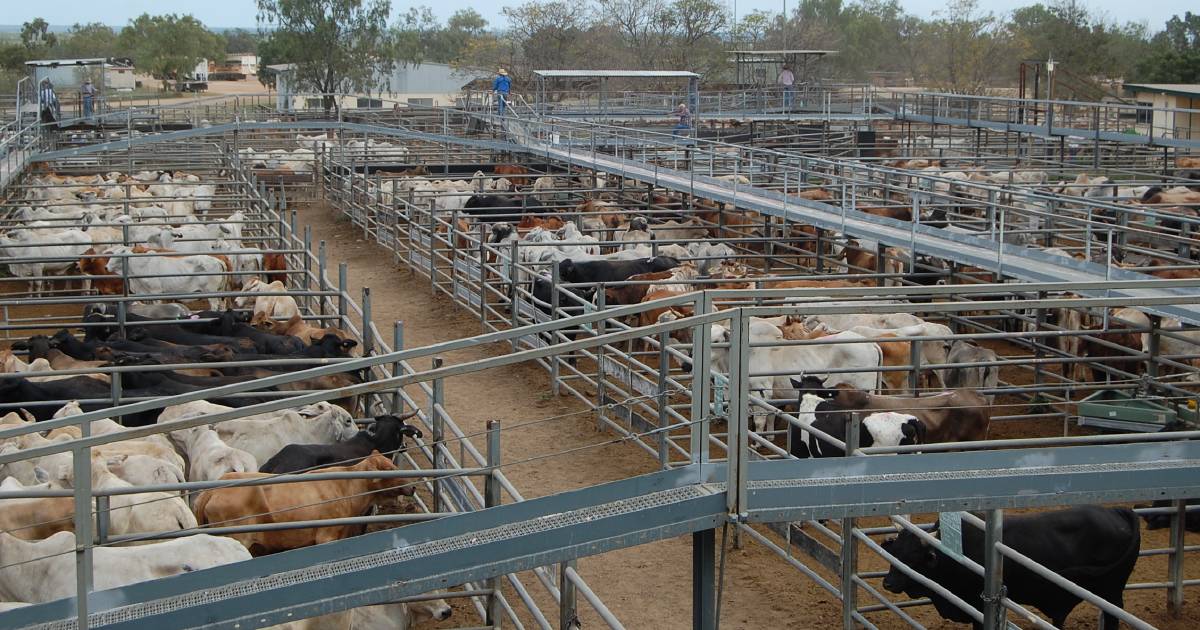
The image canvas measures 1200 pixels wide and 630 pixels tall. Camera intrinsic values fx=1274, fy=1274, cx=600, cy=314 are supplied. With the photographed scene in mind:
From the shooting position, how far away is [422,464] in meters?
10.8

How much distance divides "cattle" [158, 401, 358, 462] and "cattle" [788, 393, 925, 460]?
3440mm

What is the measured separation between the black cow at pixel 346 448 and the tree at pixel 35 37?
67.5 m

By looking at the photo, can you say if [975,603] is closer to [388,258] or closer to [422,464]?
[422,464]

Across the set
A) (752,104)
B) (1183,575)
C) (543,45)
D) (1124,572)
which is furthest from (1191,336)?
(543,45)

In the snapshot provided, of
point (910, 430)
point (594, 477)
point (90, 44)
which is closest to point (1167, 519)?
point (910, 430)

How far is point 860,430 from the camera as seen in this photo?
976 centimetres

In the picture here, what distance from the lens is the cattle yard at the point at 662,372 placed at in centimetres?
523

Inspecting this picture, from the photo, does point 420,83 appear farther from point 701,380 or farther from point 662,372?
point 701,380

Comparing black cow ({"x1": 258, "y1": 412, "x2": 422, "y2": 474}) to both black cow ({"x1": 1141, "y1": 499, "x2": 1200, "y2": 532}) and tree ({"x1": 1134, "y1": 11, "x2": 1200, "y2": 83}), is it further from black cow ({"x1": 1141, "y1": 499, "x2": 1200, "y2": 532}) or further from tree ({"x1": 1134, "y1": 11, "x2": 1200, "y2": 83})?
tree ({"x1": 1134, "y1": 11, "x2": 1200, "y2": 83})

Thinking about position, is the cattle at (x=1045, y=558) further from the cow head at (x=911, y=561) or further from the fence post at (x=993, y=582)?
the fence post at (x=993, y=582)

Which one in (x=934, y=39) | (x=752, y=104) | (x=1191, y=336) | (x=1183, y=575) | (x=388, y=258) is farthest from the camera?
(x=934, y=39)

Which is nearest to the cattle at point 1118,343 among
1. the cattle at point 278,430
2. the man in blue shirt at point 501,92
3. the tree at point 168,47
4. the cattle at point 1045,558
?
the cattle at point 1045,558

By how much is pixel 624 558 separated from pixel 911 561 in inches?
107

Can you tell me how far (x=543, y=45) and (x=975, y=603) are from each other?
54.6m
